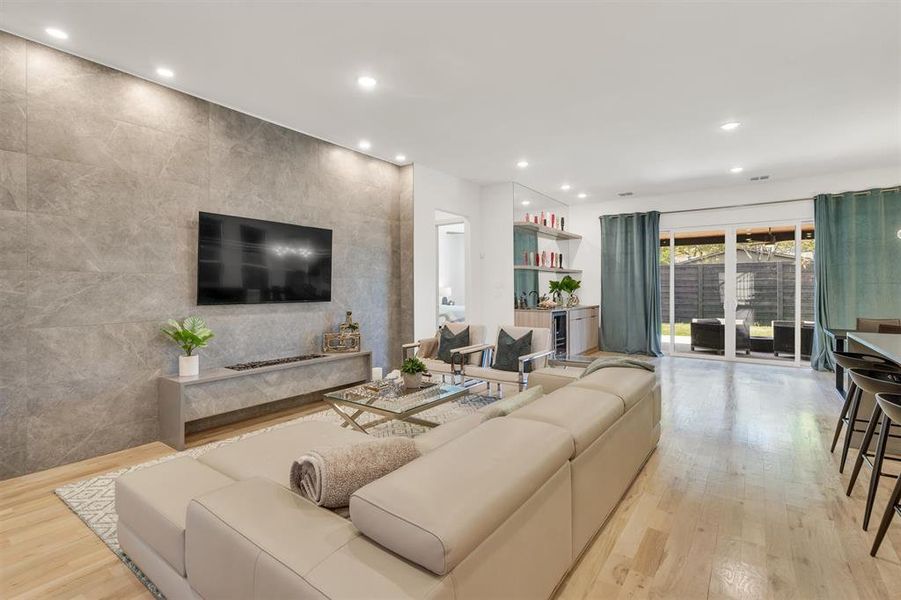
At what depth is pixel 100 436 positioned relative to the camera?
3201mm

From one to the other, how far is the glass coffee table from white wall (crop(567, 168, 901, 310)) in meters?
5.46

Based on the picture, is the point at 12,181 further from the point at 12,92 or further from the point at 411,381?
the point at 411,381

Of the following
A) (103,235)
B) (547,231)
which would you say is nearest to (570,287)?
(547,231)

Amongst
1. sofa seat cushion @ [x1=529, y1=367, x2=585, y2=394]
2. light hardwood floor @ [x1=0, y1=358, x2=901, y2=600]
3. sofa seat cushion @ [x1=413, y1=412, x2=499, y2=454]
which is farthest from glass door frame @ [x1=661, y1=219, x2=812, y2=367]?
sofa seat cushion @ [x1=413, y1=412, x2=499, y2=454]

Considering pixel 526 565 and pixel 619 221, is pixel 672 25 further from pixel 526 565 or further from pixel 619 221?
pixel 619 221

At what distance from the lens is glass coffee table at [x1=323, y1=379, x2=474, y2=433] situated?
2.99 meters

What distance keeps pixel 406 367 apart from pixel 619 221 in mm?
5831

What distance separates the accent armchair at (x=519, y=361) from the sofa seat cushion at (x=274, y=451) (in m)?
2.00

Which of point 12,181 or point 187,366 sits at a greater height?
point 12,181

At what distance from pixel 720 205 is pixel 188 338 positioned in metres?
7.62

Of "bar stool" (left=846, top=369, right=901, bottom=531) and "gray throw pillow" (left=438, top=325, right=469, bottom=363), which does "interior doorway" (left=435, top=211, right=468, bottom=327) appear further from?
"bar stool" (left=846, top=369, right=901, bottom=531)

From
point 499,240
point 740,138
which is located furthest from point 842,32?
point 499,240

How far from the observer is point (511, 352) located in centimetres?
443

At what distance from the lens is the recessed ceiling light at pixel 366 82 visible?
3.33 metres
